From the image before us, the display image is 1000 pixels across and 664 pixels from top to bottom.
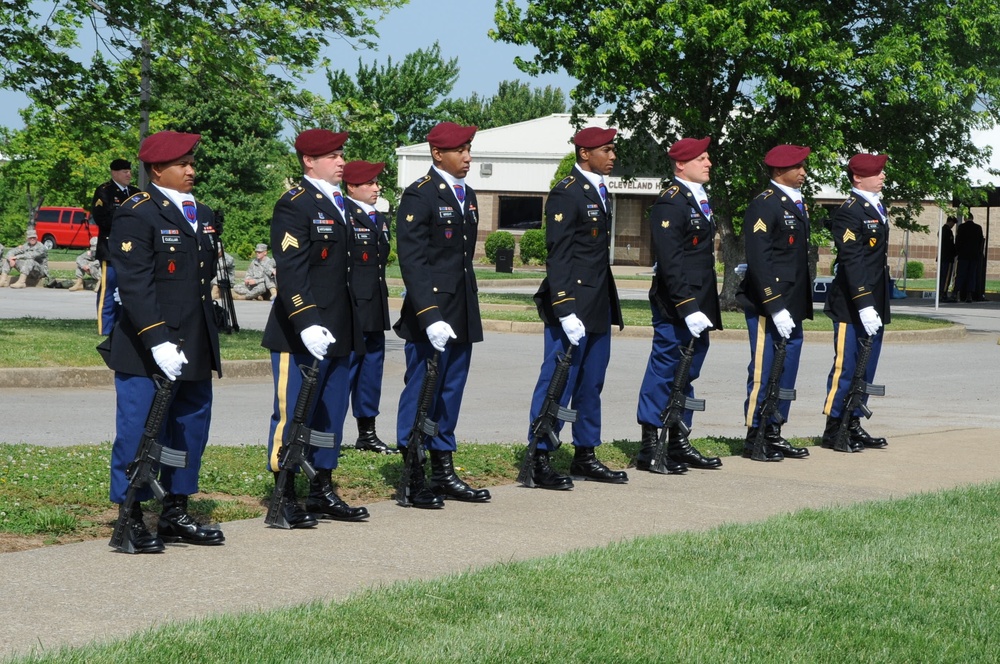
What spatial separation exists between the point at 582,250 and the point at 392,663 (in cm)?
422

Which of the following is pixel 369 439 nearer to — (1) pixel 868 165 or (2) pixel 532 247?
(1) pixel 868 165

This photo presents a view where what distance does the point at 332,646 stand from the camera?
4.84 m

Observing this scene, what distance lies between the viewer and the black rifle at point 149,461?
6.32 meters

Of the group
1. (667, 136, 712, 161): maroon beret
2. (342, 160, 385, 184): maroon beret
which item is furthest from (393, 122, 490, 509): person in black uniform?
(342, 160, 385, 184): maroon beret

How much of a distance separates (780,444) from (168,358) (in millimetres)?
4962

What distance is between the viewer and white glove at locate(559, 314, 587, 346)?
8.27 meters

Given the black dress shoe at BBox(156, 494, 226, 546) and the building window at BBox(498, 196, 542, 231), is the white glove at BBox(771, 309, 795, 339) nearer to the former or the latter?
the black dress shoe at BBox(156, 494, 226, 546)

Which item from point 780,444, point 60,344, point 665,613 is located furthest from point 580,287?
point 60,344

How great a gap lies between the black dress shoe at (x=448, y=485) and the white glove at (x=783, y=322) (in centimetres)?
268

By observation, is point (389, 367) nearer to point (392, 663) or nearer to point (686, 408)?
point (686, 408)

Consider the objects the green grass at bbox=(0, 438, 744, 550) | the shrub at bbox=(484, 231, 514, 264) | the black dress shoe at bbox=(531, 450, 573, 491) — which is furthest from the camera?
the shrub at bbox=(484, 231, 514, 264)

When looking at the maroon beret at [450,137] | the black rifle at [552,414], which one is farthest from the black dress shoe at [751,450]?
the maroon beret at [450,137]

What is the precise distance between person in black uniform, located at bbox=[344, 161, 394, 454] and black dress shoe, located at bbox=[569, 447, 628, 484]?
1.56 m

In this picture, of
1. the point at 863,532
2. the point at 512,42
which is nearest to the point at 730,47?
the point at 512,42
